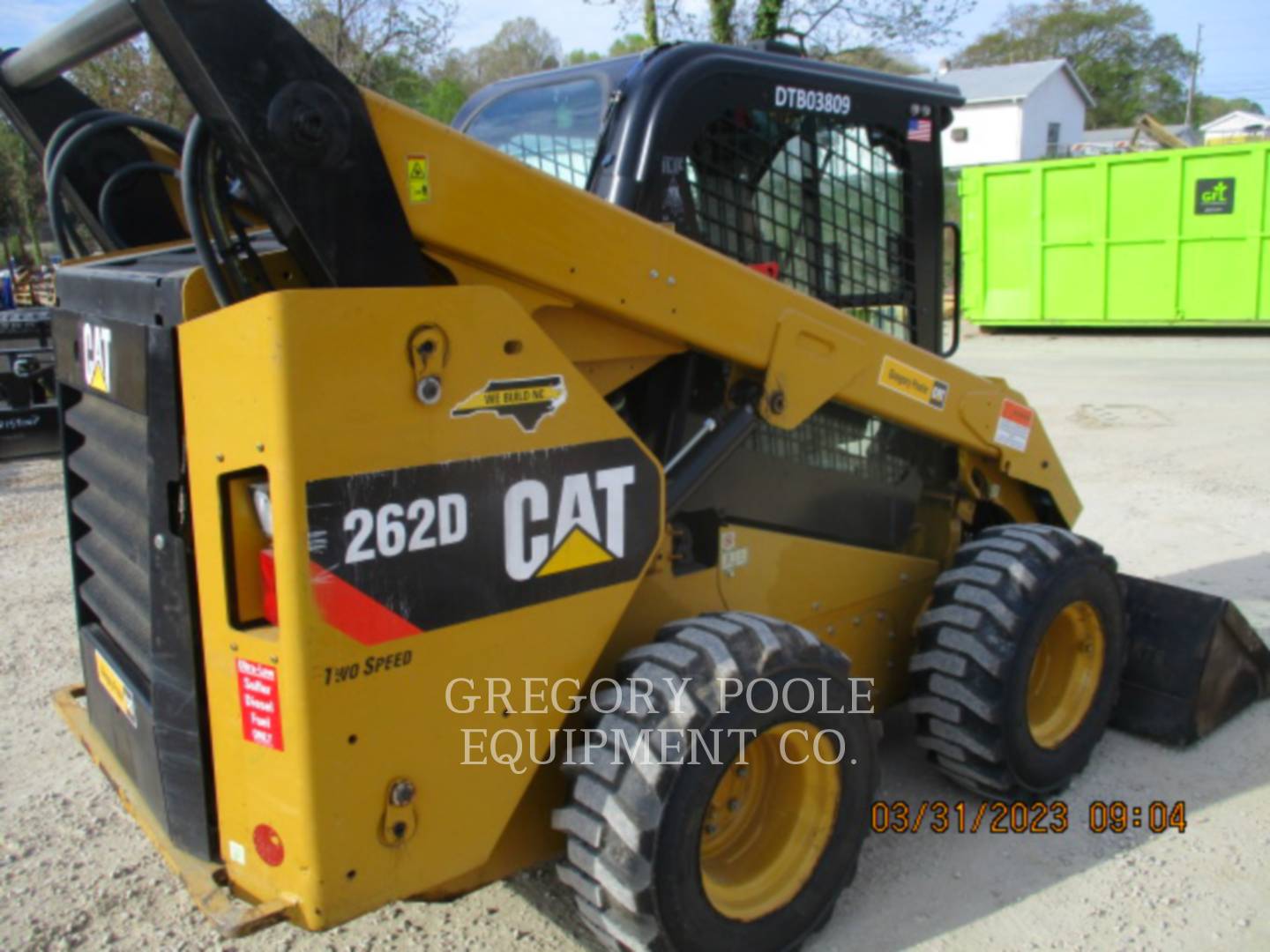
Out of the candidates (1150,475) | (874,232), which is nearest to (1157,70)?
(1150,475)

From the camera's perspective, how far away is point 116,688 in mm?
2850

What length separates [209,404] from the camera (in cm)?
221

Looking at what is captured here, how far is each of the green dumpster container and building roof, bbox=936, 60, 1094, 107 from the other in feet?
114

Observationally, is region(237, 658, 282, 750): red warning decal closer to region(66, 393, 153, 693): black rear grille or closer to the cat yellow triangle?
region(66, 393, 153, 693): black rear grille

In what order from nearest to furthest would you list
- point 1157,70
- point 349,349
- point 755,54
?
1. point 349,349
2. point 755,54
3. point 1157,70

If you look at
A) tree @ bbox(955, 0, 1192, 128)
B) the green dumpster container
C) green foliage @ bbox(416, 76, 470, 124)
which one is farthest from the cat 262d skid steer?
tree @ bbox(955, 0, 1192, 128)

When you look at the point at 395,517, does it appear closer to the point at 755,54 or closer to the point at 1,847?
the point at 755,54

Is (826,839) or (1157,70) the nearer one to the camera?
(826,839)

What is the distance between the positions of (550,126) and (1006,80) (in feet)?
175

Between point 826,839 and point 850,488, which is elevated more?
point 850,488

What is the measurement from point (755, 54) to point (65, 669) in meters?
3.76

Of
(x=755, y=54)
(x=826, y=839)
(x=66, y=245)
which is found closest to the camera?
(x=826, y=839)

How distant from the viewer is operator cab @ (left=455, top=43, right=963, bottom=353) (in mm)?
3113
